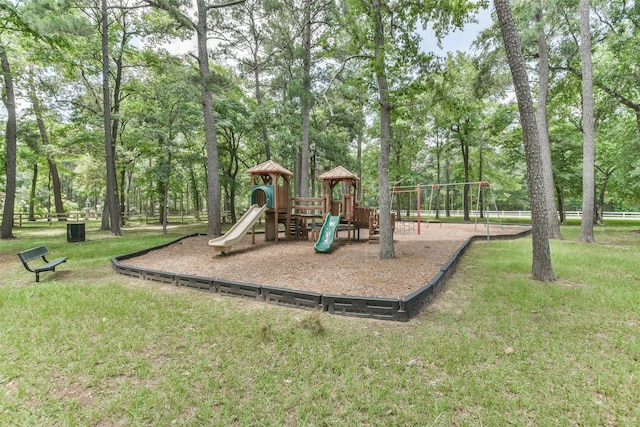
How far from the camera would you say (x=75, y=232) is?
34.4 ft

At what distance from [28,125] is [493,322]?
22322mm

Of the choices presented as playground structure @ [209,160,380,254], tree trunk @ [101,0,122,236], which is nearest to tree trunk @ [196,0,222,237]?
playground structure @ [209,160,380,254]

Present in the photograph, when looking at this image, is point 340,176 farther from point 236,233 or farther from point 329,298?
point 329,298

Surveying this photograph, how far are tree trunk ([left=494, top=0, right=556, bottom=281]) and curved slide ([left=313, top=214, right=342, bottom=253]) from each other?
4.78 meters

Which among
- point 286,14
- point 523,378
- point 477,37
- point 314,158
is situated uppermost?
point 286,14

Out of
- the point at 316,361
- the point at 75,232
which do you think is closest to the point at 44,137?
the point at 75,232

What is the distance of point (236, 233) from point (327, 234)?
281 centimetres

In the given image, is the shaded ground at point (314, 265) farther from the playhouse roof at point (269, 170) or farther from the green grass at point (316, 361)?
the playhouse roof at point (269, 170)

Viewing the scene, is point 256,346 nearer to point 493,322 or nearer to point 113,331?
point 113,331

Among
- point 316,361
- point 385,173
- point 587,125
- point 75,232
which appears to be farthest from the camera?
point 75,232

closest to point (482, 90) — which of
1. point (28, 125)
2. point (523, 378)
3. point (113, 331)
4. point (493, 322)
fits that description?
point (493, 322)

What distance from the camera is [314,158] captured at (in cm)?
2031

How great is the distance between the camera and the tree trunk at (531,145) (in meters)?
5.15

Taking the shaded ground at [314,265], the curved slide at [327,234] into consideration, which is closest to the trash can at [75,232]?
the shaded ground at [314,265]
